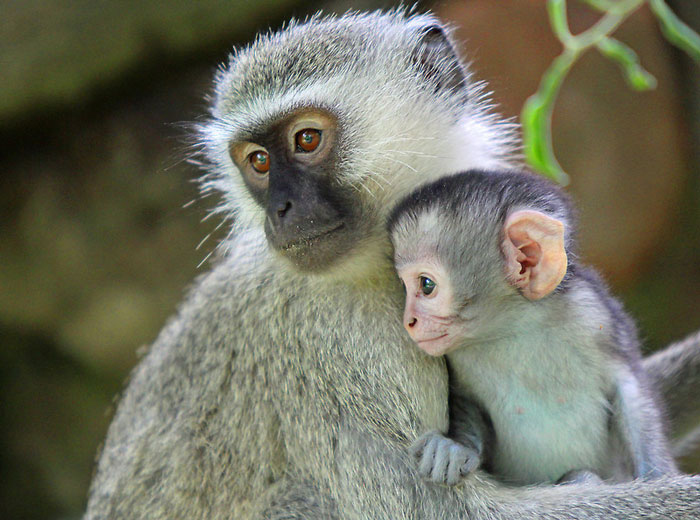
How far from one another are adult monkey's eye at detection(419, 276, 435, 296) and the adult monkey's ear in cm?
96

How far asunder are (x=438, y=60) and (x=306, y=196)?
0.93 meters

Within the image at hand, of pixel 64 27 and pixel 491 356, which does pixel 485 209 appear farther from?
pixel 64 27

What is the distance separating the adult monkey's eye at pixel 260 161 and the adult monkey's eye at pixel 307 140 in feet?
0.48

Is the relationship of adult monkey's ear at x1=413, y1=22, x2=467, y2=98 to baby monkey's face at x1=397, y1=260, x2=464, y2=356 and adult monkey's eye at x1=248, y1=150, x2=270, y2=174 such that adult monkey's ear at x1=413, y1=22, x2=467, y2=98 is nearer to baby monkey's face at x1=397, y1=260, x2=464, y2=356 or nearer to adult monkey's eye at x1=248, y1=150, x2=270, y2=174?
adult monkey's eye at x1=248, y1=150, x2=270, y2=174

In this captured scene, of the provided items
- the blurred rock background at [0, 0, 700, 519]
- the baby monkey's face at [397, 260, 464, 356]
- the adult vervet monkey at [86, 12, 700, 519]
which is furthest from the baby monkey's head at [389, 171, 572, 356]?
the blurred rock background at [0, 0, 700, 519]

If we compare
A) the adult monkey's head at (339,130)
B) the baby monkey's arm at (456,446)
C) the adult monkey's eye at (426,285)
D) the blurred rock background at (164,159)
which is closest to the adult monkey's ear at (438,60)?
the adult monkey's head at (339,130)

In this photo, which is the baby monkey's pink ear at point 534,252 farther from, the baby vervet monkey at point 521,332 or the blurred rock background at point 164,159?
the blurred rock background at point 164,159

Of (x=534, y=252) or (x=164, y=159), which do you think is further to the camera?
(x=164, y=159)

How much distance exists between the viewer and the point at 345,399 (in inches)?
118

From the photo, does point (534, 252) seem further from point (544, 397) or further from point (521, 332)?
point (544, 397)

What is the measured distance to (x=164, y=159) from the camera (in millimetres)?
7172

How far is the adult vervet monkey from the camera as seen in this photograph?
9.50 ft

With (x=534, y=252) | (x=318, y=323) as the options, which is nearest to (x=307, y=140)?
(x=318, y=323)

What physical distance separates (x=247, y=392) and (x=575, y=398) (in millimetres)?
1241
